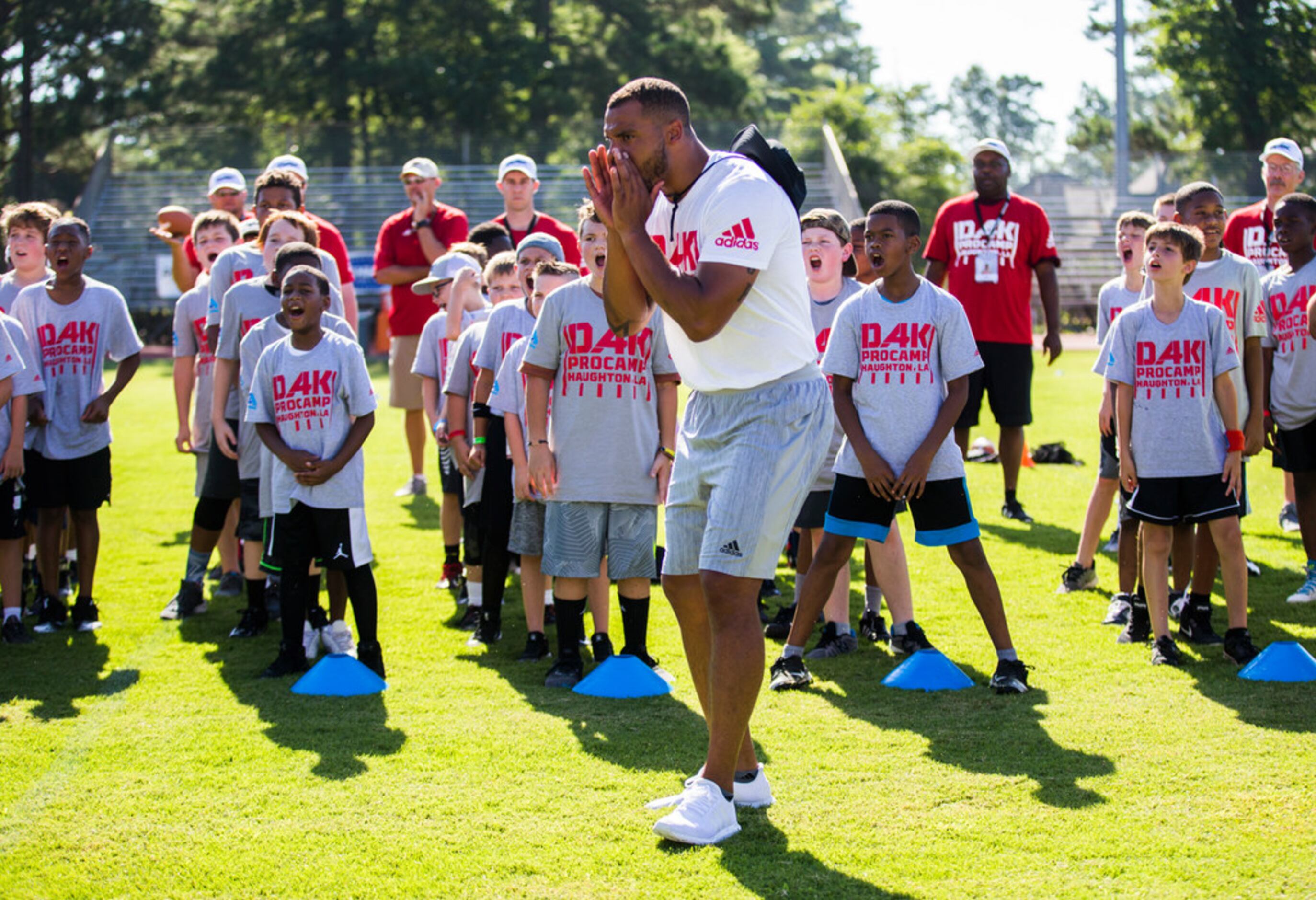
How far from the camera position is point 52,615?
6.83 meters

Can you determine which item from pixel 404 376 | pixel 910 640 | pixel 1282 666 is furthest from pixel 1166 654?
pixel 404 376

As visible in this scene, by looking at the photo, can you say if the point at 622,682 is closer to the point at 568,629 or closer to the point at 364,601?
the point at 568,629

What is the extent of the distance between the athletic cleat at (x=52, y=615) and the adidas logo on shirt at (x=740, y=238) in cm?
469

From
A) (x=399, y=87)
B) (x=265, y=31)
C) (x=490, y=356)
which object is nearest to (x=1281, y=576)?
(x=490, y=356)

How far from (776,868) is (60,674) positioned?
12.2 feet

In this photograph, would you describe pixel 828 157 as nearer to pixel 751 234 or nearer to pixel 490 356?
pixel 490 356

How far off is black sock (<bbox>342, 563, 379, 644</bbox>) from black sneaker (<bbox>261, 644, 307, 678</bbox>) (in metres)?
0.30

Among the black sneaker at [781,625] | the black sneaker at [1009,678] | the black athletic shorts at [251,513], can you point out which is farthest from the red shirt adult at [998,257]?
the black athletic shorts at [251,513]

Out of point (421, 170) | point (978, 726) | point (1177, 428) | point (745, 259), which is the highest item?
point (421, 170)

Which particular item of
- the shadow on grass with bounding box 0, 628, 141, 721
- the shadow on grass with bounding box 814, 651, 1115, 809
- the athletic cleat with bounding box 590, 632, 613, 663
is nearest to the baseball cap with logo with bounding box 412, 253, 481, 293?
the athletic cleat with bounding box 590, 632, 613, 663

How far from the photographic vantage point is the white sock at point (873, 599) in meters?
6.51

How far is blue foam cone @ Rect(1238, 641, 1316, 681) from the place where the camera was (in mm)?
5402

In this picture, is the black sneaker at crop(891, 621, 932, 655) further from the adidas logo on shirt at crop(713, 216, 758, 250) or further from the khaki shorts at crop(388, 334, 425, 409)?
the khaki shorts at crop(388, 334, 425, 409)

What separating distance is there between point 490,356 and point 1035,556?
11.8 feet
